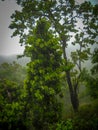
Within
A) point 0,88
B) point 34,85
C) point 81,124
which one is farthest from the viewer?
point 0,88

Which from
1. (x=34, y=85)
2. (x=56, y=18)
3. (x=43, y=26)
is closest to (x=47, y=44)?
(x=43, y=26)

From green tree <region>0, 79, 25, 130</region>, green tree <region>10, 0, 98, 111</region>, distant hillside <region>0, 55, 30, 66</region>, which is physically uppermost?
distant hillside <region>0, 55, 30, 66</region>

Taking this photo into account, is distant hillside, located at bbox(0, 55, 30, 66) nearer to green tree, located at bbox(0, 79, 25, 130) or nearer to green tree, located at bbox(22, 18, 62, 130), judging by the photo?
green tree, located at bbox(0, 79, 25, 130)

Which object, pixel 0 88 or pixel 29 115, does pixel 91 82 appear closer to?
pixel 29 115

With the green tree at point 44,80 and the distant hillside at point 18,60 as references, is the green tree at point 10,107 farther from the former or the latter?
the distant hillside at point 18,60

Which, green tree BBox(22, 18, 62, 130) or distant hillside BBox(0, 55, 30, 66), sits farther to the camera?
distant hillside BBox(0, 55, 30, 66)

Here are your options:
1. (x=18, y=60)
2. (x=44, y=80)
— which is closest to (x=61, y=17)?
(x=44, y=80)

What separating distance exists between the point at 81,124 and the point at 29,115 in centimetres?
472

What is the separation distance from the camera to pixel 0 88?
58.7 feet

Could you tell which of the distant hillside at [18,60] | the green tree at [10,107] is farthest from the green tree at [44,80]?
the distant hillside at [18,60]

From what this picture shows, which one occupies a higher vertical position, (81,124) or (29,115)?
(29,115)

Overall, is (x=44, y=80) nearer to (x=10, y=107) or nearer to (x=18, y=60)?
(x=10, y=107)

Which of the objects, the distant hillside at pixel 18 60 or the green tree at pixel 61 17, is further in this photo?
the distant hillside at pixel 18 60

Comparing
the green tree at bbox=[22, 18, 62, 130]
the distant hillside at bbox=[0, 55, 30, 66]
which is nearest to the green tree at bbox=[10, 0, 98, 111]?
the green tree at bbox=[22, 18, 62, 130]
